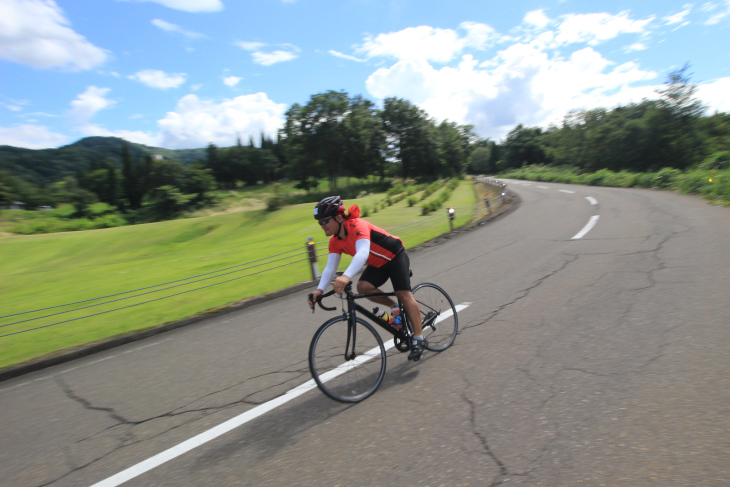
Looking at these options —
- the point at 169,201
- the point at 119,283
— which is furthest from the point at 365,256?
the point at 169,201

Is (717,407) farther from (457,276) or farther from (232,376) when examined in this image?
(457,276)

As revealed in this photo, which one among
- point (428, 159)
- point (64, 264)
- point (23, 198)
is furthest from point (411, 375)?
point (23, 198)

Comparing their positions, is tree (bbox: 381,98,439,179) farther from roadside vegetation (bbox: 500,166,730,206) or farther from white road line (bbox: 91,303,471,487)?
white road line (bbox: 91,303,471,487)

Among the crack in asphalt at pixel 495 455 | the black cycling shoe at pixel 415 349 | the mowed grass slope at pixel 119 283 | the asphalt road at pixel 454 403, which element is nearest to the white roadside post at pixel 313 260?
the mowed grass slope at pixel 119 283

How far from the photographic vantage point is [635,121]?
186 feet

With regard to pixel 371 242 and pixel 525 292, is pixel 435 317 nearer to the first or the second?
pixel 371 242

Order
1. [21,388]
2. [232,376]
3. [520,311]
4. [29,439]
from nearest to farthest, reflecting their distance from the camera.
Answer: [29,439], [232,376], [21,388], [520,311]

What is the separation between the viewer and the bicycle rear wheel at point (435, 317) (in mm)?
5004

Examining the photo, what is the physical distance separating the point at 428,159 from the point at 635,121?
127ft

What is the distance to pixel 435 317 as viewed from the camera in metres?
5.11

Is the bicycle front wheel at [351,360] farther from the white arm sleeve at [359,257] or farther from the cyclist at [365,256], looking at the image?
the white arm sleeve at [359,257]

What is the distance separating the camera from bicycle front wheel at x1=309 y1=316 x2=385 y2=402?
156 inches

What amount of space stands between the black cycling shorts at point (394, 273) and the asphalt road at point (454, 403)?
946 millimetres

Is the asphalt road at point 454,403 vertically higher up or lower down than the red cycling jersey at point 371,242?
lower down
